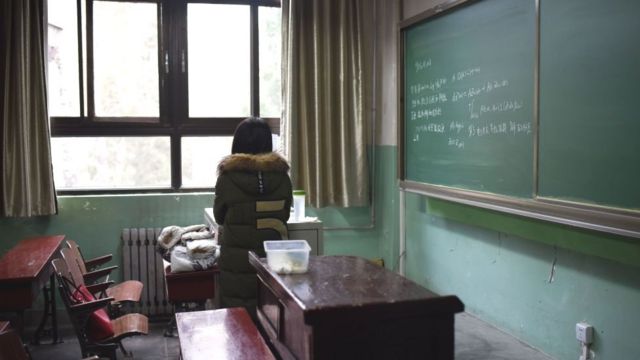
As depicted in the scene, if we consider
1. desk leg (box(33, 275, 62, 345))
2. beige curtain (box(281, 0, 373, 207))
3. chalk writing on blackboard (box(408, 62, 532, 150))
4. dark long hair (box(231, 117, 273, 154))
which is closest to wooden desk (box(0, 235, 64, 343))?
desk leg (box(33, 275, 62, 345))

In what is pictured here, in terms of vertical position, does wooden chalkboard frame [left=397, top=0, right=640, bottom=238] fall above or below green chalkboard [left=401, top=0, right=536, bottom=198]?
below

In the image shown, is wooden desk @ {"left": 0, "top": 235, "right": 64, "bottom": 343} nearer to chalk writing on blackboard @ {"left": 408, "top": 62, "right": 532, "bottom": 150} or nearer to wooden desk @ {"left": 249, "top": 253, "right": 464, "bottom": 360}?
wooden desk @ {"left": 249, "top": 253, "right": 464, "bottom": 360}

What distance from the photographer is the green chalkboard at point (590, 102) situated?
2238 mm

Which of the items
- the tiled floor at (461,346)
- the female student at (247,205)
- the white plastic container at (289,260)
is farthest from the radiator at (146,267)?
the white plastic container at (289,260)

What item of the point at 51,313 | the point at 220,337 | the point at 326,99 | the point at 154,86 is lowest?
the point at 51,313

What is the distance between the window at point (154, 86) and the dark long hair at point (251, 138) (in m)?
1.28

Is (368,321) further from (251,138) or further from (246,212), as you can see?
(251,138)

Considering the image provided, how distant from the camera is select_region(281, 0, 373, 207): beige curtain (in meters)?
4.60

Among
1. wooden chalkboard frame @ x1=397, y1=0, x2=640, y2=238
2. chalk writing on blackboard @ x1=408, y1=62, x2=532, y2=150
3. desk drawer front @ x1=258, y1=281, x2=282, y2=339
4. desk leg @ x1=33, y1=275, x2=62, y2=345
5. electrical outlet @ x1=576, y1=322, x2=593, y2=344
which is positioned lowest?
desk leg @ x1=33, y1=275, x2=62, y2=345

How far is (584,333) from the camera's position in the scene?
8.74 feet

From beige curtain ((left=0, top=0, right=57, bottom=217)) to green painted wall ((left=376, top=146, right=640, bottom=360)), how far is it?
8.67 ft

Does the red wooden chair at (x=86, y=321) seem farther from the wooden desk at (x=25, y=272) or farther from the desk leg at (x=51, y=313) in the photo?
the desk leg at (x=51, y=313)

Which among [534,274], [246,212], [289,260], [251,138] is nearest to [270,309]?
[289,260]

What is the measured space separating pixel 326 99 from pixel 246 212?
178 centimetres
